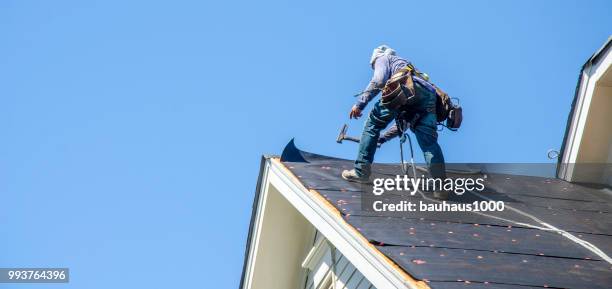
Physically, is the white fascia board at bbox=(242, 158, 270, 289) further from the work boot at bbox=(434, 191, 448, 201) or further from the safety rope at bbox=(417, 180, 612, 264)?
the work boot at bbox=(434, 191, 448, 201)

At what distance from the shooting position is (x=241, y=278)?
9203mm

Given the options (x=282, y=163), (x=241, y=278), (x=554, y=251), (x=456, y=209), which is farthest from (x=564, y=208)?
(x=241, y=278)

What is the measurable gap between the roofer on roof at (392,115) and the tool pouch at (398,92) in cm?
2

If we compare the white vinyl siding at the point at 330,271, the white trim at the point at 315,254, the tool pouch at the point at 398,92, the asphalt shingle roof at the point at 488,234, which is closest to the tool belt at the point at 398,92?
the tool pouch at the point at 398,92

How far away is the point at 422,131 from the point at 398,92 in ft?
1.41

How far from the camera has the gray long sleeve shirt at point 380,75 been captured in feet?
25.9

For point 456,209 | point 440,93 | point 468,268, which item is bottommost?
point 468,268

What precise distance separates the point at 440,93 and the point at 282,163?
1734 mm

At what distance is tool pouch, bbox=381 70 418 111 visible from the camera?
745 centimetres

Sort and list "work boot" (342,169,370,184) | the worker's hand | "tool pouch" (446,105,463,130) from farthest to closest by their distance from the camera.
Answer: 1. "work boot" (342,169,370,184)
2. the worker's hand
3. "tool pouch" (446,105,463,130)

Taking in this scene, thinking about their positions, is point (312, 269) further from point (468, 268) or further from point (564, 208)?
point (468, 268)

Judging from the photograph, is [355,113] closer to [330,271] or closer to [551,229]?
[330,271]

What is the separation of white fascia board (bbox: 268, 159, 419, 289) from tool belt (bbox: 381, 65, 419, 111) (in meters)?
1.02

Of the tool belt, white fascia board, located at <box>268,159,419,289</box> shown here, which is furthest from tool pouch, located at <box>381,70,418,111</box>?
white fascia board, located at <box>268,159,419,289</box>
